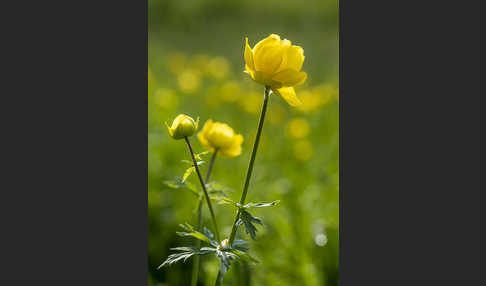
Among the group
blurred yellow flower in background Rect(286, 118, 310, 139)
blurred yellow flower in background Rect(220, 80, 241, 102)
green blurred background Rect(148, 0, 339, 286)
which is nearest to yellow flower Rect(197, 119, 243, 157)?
green blurred background Rect(148, 0, 339, 286)

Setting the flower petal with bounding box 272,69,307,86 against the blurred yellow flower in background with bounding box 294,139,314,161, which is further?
the blurred yellow flower in background with bounding box 294,139,314,161

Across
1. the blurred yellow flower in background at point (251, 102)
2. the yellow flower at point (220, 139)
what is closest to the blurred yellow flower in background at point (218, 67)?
the blurred yellow flower in background at point (251, 102)

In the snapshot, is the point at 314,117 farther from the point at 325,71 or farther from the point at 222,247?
the point at 222,247

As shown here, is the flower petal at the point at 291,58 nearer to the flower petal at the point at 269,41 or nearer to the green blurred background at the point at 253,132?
the flower petal at the point at 269,41

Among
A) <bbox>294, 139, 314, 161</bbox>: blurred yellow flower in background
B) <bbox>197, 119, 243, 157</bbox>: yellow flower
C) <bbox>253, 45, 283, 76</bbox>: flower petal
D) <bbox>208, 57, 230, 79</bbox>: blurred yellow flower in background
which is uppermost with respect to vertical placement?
<bbox>208, 57, 230, 79</bbox>: blurred yellow flower in background

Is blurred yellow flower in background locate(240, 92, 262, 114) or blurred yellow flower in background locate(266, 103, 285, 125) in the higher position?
blurred yellow flower in background locate(240, 92, 262, 114)

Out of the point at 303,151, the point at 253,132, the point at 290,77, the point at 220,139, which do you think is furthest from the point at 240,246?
the point at 253,132

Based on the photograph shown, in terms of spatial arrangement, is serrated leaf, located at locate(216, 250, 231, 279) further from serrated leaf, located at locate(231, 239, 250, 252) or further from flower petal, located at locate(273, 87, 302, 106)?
flower petal, located at locate(273, 87, 302, 106)

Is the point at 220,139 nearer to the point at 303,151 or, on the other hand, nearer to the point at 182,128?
the point at 182,128
